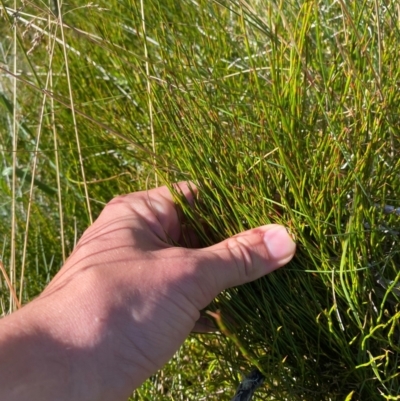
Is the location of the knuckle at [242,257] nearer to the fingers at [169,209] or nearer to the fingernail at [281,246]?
the fingernail at [281,246]

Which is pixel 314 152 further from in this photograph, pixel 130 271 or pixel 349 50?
pixel 130 271

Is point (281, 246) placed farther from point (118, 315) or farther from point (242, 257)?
point (118, 315)

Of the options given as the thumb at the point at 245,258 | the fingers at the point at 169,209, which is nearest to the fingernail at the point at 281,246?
the thumb at the point at 245,258

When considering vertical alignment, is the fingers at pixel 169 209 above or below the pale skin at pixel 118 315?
above

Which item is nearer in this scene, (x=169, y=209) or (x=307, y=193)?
(x=307, y=193)

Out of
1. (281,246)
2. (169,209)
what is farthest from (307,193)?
(169,209)

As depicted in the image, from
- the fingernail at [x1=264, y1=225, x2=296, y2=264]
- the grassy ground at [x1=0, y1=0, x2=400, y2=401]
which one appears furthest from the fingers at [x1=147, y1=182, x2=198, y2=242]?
the fingernail at [x1=264, y1=225, x2=296, y2=264]

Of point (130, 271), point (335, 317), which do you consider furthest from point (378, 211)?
point (130, 271)
